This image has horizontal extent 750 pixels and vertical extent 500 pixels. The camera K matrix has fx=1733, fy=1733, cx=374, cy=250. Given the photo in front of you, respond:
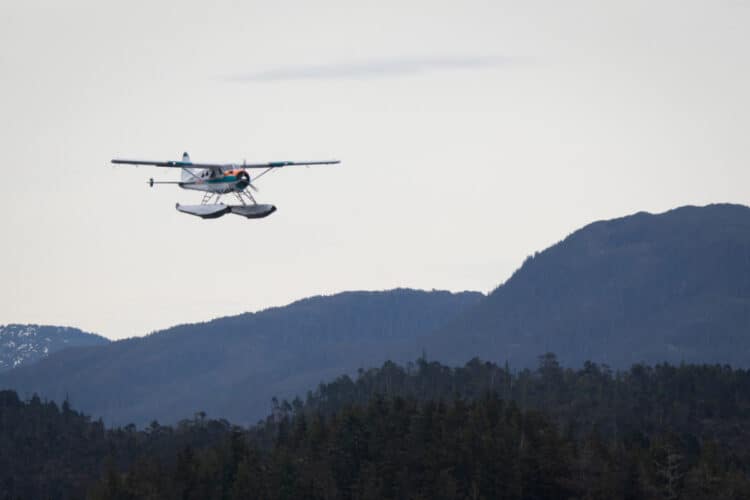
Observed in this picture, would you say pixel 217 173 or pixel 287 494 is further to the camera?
pixel 287 494

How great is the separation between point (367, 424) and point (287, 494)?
17.6m

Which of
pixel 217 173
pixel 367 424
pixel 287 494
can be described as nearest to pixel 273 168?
pixel 217 173

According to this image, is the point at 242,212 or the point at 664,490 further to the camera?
the point at 664,490

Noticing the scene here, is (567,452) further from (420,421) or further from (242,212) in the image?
(242,212)

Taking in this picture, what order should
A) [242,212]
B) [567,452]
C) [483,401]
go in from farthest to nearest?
[483,401] → [567,452] → [242,212]

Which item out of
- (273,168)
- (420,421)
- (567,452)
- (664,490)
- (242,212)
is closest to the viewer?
(242,212)

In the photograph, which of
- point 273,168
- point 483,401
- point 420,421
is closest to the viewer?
point 273,168

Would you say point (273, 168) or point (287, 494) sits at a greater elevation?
point (273, 168)

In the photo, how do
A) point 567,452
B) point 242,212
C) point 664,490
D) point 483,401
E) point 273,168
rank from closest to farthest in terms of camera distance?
point 242,212 → point 273,168 → point 664,490 → point 567,452 → point 483,401

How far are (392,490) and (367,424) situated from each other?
16.4 metres

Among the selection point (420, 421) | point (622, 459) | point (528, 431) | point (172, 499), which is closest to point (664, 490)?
point (622, 459)

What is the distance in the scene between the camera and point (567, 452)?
15625 centimetres

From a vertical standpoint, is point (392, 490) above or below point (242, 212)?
below

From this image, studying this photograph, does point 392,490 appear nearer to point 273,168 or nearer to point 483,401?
point 483,401
